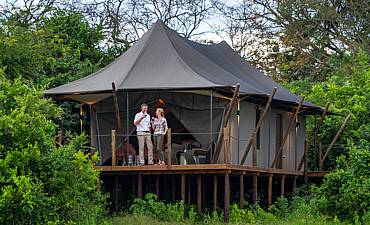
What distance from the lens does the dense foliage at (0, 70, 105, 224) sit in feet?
47.3

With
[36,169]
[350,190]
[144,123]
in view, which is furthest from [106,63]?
[36,169]

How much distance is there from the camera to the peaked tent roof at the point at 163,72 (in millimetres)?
20000

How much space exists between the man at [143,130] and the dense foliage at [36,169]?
353 centimetres

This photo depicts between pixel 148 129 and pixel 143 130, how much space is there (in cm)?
12

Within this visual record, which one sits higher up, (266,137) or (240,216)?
(266,137)

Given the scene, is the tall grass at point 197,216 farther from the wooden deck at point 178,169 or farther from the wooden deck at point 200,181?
the wooden deck at point 178,169

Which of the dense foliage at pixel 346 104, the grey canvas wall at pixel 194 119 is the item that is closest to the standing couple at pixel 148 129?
the grey canvas wall at pixel 194 119

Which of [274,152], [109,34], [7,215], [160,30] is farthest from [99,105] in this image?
[109,34]

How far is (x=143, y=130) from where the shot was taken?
19688 millimetres

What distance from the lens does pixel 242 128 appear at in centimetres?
2220

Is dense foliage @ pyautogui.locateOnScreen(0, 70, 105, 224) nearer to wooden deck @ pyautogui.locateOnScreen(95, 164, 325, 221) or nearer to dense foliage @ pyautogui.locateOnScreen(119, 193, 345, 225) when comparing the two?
dense foliage @ pyautogui.locateOnScreen(119, 193, 345, 225)

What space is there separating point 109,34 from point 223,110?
17.6 metres

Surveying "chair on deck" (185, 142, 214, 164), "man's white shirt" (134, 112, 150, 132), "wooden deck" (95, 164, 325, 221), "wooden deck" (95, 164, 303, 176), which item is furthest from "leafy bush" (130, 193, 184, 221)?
"man's white shirt" (134, 112, 150, 132)

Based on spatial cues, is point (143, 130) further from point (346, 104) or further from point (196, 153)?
point (346, 104)
